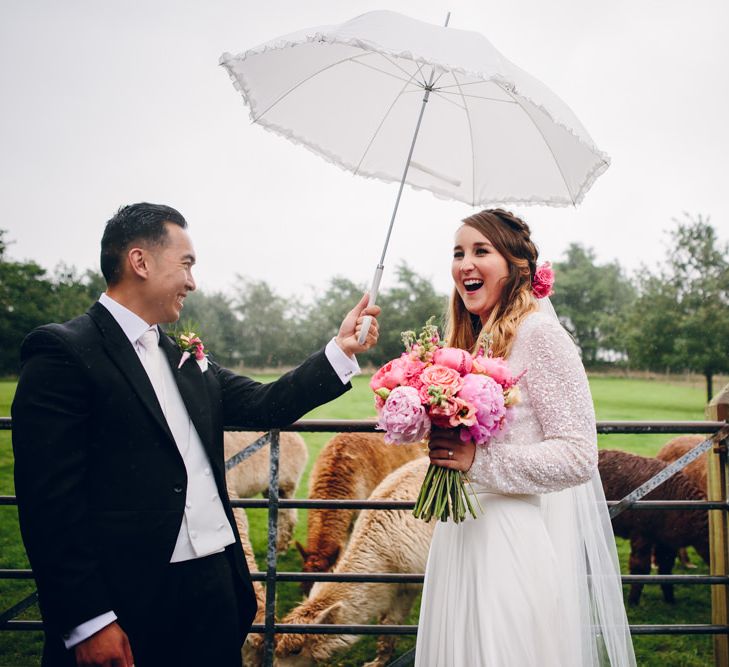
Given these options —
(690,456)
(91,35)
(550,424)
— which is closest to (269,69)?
(550,424)

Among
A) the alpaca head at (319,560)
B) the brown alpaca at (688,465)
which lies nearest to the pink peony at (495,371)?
the alpaca head at (319,560)

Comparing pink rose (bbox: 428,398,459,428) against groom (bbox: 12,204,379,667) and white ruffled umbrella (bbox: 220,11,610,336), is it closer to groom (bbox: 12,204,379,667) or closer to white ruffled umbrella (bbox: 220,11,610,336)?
groom (bbox: 12,204,379,667)

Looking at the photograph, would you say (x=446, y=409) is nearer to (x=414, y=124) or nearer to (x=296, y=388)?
(x=296, y=388)

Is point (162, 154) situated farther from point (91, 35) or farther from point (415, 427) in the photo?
point (415, 427)

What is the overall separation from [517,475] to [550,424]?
0.23 meters

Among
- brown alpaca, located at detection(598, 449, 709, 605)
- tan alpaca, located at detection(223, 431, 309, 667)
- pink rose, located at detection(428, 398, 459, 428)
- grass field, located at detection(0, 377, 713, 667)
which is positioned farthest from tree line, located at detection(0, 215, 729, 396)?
pink rose, located at detection(428, 398, 459, 428)

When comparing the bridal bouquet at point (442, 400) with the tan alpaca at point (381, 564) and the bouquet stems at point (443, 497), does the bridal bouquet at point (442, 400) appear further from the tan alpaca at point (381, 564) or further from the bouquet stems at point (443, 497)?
the tan alpaca at point (381, 564)

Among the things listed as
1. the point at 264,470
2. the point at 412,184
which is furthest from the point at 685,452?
the point at 412,184

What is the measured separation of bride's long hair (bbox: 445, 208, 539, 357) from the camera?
7.63ft

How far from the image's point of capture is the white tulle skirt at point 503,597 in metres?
2.05

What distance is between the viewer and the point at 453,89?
2.87m

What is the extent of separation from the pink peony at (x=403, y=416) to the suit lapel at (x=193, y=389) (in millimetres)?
756

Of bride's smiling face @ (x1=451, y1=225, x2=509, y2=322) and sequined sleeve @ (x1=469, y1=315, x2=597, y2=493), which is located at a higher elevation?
bride's smiling face @ (x1=451, y1=225, x2=509, y2=322)

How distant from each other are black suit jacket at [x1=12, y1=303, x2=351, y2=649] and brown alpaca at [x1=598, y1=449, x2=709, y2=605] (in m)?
5.96
